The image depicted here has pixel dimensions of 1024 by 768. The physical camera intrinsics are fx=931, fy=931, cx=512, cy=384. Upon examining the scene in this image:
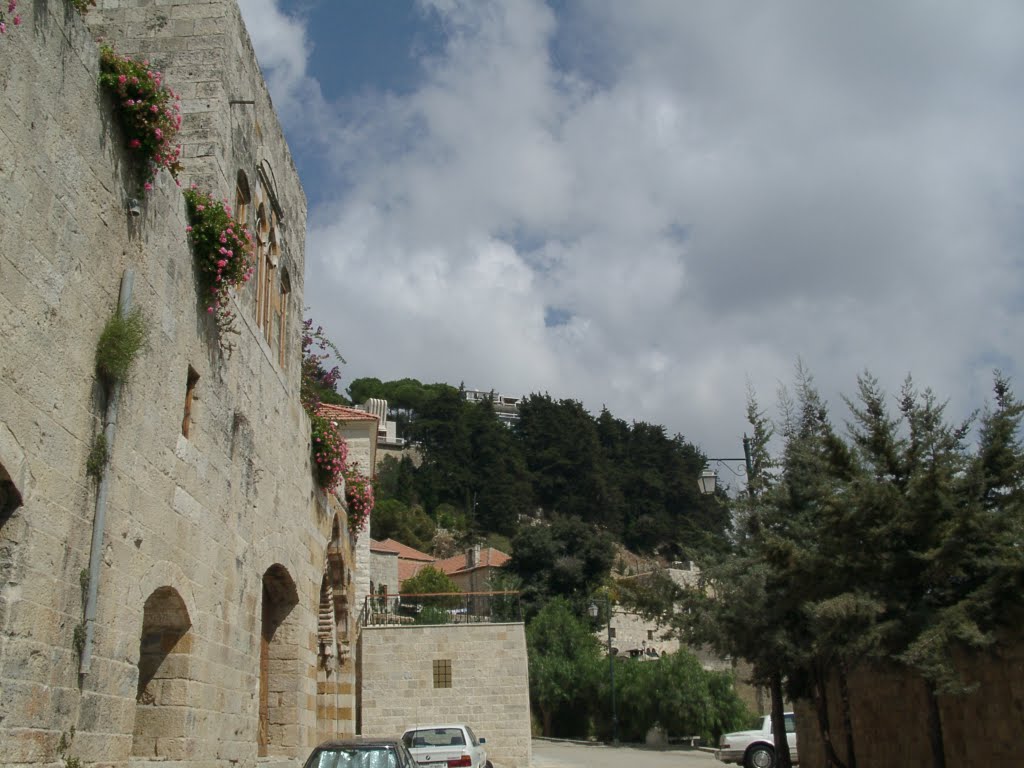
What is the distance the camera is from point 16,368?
5523 mm

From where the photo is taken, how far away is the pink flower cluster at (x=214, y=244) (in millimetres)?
8641

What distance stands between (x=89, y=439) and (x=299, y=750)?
257 inches

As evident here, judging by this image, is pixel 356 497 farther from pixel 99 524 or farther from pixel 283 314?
pixel 99 524

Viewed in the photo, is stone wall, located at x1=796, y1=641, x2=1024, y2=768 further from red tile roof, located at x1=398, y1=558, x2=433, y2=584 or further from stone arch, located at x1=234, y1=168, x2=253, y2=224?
red tile roof, located at x1=398, y1=558, x2=433, y2=584

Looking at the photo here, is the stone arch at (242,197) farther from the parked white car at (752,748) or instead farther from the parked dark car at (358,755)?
the parked white car at (752,748)

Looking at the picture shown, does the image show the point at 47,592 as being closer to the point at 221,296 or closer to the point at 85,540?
the point at 85,540

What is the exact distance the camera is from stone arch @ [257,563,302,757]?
11.5 meters

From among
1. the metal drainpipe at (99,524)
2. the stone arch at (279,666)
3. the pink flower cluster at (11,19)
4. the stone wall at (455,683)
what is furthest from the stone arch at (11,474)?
the stone wall at (455,683)

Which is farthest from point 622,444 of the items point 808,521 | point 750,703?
point 808,521

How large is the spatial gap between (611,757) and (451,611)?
6920 mm

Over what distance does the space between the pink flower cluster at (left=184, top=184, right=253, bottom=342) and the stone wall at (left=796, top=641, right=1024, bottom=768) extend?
8862 millimetres

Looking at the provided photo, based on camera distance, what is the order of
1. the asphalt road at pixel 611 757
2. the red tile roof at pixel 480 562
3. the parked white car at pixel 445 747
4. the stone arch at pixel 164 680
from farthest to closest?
the red tile roof at pixel 480 562, the asphalt road at pixel 611 757, the parked white car at pixel 445 747, the stone arch at pixel 164 680

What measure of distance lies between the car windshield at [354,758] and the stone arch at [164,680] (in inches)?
78.3

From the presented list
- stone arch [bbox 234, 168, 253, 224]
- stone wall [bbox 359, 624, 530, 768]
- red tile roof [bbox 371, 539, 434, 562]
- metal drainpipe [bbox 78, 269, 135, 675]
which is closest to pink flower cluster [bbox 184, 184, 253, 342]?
stone arch [bbox 234, 168, 253, 224]
